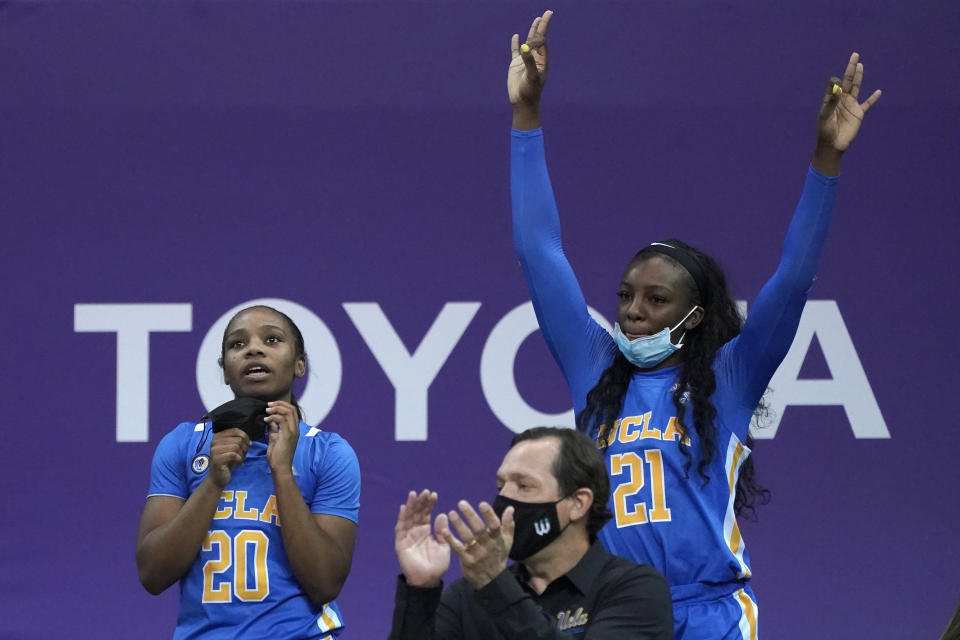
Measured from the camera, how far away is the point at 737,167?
4.41m

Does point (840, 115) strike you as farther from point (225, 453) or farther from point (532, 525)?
point (225, 453)

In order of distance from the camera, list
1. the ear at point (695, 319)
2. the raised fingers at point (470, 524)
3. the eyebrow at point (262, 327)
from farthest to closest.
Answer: the eyebrow at point (262, 327), the ear at point (695, 319), the raised fingers at point (470, 524)

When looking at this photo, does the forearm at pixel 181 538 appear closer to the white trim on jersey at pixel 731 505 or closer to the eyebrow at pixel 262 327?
the eyebrow at pixel 262 327

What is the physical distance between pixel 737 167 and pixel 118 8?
200cm

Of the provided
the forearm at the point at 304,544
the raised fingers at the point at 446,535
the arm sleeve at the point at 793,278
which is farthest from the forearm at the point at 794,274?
the forearm at the point at 304,544

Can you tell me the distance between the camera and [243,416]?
9.94 feet

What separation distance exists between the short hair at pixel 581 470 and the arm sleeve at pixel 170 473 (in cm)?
90

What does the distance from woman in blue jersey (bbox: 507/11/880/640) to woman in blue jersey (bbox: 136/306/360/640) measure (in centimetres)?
59

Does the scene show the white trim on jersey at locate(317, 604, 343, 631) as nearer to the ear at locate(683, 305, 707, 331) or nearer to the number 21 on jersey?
the number 21 on jersey

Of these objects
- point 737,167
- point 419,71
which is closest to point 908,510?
point 737,167

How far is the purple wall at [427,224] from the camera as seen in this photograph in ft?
14.2

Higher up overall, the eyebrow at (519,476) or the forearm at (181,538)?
the eyebrow at (519,476)

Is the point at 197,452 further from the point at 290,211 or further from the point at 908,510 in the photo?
the point at 908,510

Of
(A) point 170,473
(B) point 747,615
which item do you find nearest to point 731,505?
(B) point 747,615
